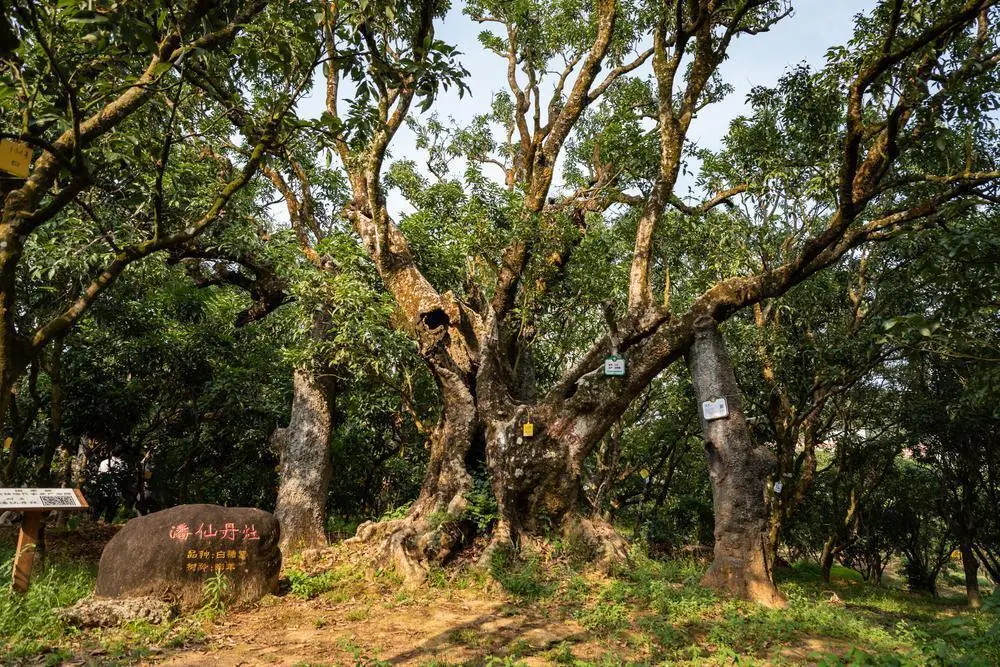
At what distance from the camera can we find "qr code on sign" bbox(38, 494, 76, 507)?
6863mm

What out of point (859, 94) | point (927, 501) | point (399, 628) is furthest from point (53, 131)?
point (927, 501)

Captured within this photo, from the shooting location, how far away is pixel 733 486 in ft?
27.1

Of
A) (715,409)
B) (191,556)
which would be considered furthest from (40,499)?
(715,409)

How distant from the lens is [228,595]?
24.6 ft

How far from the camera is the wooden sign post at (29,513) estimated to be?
6723 mm

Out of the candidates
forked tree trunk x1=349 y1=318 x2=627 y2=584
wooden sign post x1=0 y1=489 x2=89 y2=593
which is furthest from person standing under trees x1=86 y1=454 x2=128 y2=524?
forked tree trunk x1=349 y1=318 x2=627 y2=584

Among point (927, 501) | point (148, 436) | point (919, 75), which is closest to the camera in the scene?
point (919, 75)

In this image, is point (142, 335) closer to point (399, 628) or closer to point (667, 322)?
point (399, 628)

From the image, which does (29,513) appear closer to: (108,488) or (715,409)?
(715,409)

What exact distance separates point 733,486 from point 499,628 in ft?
12.1

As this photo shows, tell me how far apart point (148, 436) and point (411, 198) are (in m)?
9.42

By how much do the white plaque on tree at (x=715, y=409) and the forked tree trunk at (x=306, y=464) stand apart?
6610mm

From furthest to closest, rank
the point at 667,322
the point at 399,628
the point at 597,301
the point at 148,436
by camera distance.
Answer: the point at 148,436 → the point at 597,301 → the point at 667,322 → the point at 399,628

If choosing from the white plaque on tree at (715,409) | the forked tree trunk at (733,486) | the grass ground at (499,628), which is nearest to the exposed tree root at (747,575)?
the forked tree trunk at (733,486)
